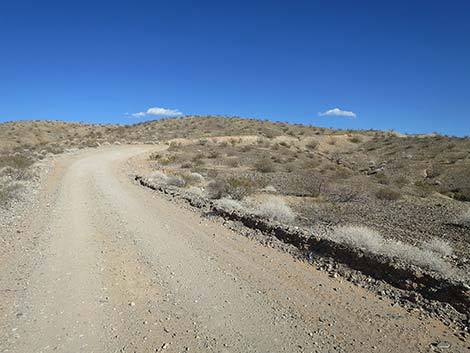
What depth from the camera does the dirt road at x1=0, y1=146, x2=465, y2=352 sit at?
18.5ft

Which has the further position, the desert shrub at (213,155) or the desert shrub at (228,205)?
the desert shrub at (213,155)

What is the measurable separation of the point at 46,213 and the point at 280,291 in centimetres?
963

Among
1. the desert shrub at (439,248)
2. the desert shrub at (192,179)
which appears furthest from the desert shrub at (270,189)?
the desert shrub at (439,248)

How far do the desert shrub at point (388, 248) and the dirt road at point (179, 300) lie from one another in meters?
1.50

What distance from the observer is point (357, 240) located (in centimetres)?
953

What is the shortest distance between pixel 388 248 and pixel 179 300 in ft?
16.2

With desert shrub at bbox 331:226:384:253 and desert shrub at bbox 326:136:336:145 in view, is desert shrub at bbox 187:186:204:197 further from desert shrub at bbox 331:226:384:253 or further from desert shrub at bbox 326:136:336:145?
desert shrub at bbox 326:136:336:145

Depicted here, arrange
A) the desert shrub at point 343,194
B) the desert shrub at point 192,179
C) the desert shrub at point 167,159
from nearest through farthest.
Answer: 1. the desert shrub at point 343,194
2. the desert shrub at point 192,179
3. the desert shrub at point 167,159

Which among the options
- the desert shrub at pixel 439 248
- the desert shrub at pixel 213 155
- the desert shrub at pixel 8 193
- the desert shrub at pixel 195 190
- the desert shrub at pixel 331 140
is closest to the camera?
the desert shrub at pixel 439 248

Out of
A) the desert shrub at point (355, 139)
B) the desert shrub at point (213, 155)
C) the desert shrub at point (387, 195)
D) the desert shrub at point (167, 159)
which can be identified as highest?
the desert shrub at point (355, 139)

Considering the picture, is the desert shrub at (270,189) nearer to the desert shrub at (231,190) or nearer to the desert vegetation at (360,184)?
the desert vegetation at (360,184)

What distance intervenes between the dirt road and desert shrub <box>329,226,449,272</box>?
150cm

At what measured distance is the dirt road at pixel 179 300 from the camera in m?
5.63

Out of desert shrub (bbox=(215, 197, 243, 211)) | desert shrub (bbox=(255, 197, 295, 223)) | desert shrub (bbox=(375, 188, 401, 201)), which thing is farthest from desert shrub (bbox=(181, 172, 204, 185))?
desert shrub (bbox=(375, 188, 401, 201))
